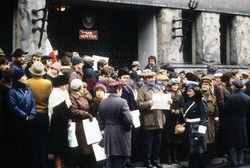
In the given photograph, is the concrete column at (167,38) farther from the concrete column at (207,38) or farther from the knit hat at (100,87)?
the knit hat at (100,87)

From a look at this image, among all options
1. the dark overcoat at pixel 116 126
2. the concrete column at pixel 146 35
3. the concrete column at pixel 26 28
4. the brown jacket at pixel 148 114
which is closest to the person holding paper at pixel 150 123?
the brown jacket at pixel 148 114

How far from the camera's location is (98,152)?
1024cm

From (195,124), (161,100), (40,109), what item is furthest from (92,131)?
(195,124)

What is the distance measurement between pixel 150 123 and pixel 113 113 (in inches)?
83.6

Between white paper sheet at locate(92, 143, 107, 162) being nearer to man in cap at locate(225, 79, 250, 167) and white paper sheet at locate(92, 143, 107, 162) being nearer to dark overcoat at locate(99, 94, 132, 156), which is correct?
dark overcoat at locate(99, 94, 132, 156)

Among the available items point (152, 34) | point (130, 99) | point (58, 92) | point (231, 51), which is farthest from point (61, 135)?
point (231, 51)

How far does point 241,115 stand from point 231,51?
624 cm

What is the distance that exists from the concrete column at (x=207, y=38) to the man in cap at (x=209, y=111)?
17.3 ft

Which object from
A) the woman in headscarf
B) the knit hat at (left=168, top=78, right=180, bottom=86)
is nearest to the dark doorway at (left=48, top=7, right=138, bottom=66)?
the knit hat at (left=168, top=78, right=180, bottom=86)

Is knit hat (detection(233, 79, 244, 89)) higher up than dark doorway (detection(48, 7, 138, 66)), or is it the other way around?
dark doorway (detection(48, 7, 138, 66))

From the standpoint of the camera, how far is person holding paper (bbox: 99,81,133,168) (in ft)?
31.8

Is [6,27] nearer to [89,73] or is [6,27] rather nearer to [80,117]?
[89,73]

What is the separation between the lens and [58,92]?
9906mm

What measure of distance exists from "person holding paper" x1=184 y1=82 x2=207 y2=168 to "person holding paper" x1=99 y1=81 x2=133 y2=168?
6.27ft
